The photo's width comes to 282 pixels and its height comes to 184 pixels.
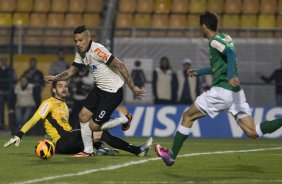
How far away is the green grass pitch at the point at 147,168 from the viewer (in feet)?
33.2

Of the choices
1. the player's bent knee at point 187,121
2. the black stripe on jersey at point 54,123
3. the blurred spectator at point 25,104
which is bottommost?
the blurred spectator at point 25,104

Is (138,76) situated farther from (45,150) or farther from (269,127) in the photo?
(269,127)

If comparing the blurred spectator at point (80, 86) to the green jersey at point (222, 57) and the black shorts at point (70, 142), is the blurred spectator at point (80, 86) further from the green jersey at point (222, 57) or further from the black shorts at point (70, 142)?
the green jersey at point (222, 57)

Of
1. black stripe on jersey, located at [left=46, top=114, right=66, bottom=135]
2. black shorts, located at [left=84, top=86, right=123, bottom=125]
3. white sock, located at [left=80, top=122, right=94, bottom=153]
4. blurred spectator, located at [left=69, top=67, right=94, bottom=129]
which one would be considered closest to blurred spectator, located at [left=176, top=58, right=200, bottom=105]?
blurred spectator, located at [left=69, top=67, right=94, bottom=129]

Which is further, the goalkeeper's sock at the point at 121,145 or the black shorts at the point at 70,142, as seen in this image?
the black shorts at the point at 70,142

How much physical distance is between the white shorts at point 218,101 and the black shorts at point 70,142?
2.72 meters

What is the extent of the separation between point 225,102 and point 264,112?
9.52 meters

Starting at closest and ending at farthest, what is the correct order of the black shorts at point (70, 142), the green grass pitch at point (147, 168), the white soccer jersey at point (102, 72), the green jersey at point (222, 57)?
the green grass pitch at point (147, 168) → the green jersey at point (222, 57) → the white soccer jersey at point (102, 72) → the black shorts at point (70, 142)

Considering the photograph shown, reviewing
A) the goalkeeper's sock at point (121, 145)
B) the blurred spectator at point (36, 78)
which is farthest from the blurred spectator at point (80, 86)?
the goalkeeper's sock at point (121, 145)

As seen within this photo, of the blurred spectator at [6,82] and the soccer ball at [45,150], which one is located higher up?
the soccer ball at [45,150]

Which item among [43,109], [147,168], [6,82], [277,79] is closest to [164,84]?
[277,79]

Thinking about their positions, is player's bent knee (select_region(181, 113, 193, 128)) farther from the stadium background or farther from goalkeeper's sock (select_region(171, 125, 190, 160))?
the stadium background

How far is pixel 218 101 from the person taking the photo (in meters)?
11.0

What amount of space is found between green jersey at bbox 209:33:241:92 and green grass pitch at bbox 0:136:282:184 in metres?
1.08
